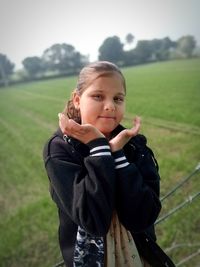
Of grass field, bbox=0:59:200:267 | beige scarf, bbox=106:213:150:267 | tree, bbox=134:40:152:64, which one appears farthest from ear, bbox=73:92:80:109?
tree, bbox=134:40:152:64

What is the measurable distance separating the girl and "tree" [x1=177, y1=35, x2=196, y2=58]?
997 inches

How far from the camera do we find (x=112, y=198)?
2.98 feet

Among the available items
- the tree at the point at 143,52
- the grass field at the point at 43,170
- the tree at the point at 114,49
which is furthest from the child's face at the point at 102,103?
the tree at the point at 143,52

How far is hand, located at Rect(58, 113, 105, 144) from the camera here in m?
0.91

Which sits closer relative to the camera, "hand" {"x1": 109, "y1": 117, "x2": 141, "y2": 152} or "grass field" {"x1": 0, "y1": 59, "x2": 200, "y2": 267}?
"hand" {"x1": 109, "y1": 117, "x2": 141, "y2": 152}

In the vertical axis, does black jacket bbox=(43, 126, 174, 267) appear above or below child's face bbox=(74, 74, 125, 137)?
below

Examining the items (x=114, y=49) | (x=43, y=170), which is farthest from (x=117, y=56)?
(x=43, y=170)

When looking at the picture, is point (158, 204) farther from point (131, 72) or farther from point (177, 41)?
point (177, 41)

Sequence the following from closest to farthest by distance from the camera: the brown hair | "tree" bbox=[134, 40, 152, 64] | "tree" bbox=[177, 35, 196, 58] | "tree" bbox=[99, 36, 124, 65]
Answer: the brown hair
"tree" bbox=[99, 36, 124, 65]
"tree" bbox=[134, 40, 152, 64]
"tree" bbox=[177, 35, 196, 58]

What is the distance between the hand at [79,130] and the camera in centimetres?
91

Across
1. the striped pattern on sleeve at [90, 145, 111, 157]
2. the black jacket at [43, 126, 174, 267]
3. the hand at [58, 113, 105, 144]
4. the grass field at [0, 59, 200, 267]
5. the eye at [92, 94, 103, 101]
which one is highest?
the eye at [92, 94, 103, 101]

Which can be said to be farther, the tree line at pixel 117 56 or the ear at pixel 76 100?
the tree line at pixel 117 56

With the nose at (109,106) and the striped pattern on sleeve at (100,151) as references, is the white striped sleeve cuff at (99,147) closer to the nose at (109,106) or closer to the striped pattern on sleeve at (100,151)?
the striped pattern on sleeve at (100,151)

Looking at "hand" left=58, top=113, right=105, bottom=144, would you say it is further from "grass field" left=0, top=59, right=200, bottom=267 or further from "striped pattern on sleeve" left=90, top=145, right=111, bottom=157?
"grass field" left=0, top=59, right=200, bottom=267
